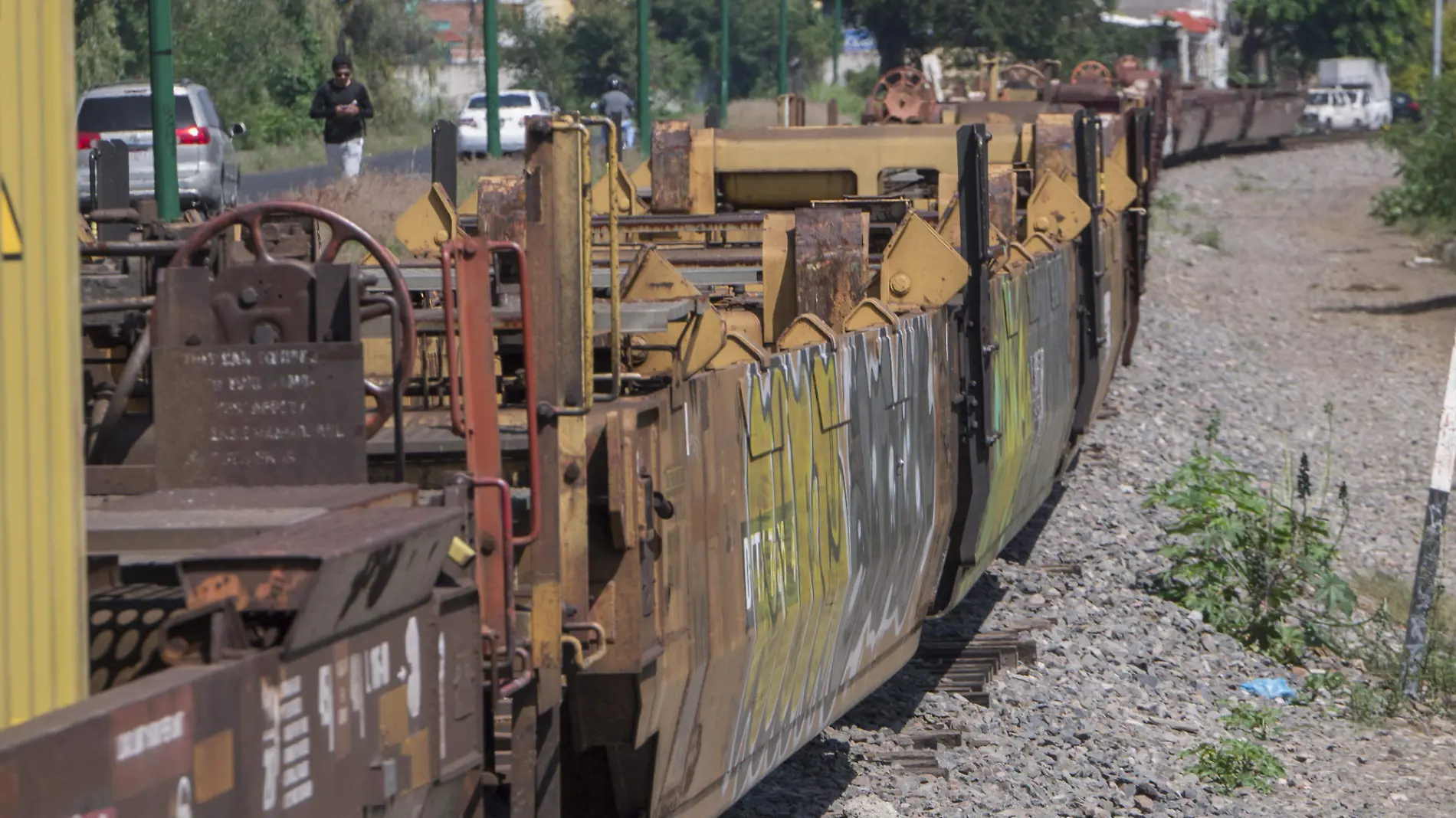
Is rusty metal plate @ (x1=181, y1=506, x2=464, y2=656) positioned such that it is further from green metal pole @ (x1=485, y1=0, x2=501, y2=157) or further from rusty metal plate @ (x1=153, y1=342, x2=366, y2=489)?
green metal pole @ (x1=485, y1=0, x2=501, y2=157)

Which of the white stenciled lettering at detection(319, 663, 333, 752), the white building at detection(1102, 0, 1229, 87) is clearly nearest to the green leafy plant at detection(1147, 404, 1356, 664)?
the white stenciled lettering at detection(319, 663, 333, 752)

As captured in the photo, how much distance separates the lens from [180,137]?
2119 cm

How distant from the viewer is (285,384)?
4.34 metres

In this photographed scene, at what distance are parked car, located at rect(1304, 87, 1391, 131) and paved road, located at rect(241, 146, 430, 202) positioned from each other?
47.3m

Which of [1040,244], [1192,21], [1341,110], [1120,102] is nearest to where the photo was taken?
[1040,244]

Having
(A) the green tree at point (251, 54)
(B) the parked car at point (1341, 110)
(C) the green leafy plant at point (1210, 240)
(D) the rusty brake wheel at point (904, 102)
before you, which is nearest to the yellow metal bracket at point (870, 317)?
(D) the rusty brake wheel at point (904, 102)

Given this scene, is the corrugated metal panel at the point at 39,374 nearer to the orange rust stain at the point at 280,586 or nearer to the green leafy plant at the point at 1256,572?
the orange rust stain at the point at 280,586

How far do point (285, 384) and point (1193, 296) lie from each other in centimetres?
2712

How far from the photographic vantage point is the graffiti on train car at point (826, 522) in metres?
6.08

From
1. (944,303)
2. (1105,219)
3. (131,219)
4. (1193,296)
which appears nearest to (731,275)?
(944,303)

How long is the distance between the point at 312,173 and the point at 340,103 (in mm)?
9632

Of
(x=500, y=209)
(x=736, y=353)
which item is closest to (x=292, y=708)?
(x=736, y=353)

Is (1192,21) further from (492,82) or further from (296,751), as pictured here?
(296,751)

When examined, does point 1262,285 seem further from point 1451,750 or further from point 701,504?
point 701,504
